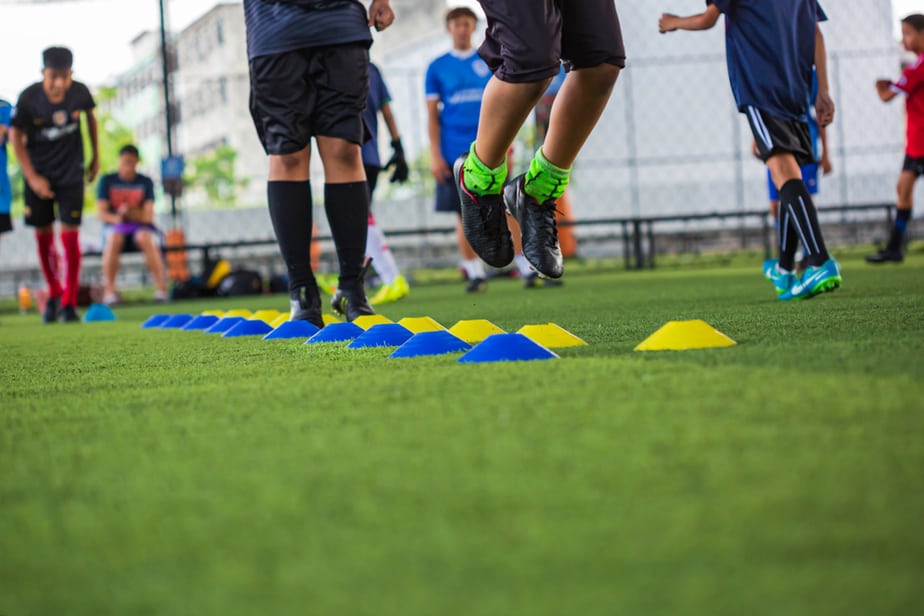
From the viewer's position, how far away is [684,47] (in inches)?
978

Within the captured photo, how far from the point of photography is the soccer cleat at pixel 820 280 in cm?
392

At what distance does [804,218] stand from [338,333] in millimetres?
1688

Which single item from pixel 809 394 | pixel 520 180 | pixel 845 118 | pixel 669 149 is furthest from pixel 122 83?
pixel 809 394

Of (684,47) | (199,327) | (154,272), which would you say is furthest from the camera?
(684,47)

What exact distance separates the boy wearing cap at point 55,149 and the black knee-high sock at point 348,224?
399 cm

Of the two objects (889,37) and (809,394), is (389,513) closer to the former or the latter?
(809,394)

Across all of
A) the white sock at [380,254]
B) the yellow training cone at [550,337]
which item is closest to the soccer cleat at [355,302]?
the yellow training cone at [550,337]

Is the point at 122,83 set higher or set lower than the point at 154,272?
higher

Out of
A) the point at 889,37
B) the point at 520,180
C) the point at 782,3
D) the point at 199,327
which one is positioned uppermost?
the point at 889,37

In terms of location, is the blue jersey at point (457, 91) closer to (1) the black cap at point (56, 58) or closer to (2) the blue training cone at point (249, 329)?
(1) the black cap at point (56, 58)

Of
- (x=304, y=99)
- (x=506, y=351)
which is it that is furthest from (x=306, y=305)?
(x=506, y=351)

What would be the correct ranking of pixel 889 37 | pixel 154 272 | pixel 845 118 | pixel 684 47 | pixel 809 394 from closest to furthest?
pixel 809 394 < pixel 154 272 < pixel 845 118 < pixel 889 37 < pixel 684 47

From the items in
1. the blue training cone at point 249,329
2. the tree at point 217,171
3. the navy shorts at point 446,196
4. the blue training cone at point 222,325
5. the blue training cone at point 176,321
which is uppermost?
the tree at point 217,171

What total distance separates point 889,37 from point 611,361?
22341 millimetres
